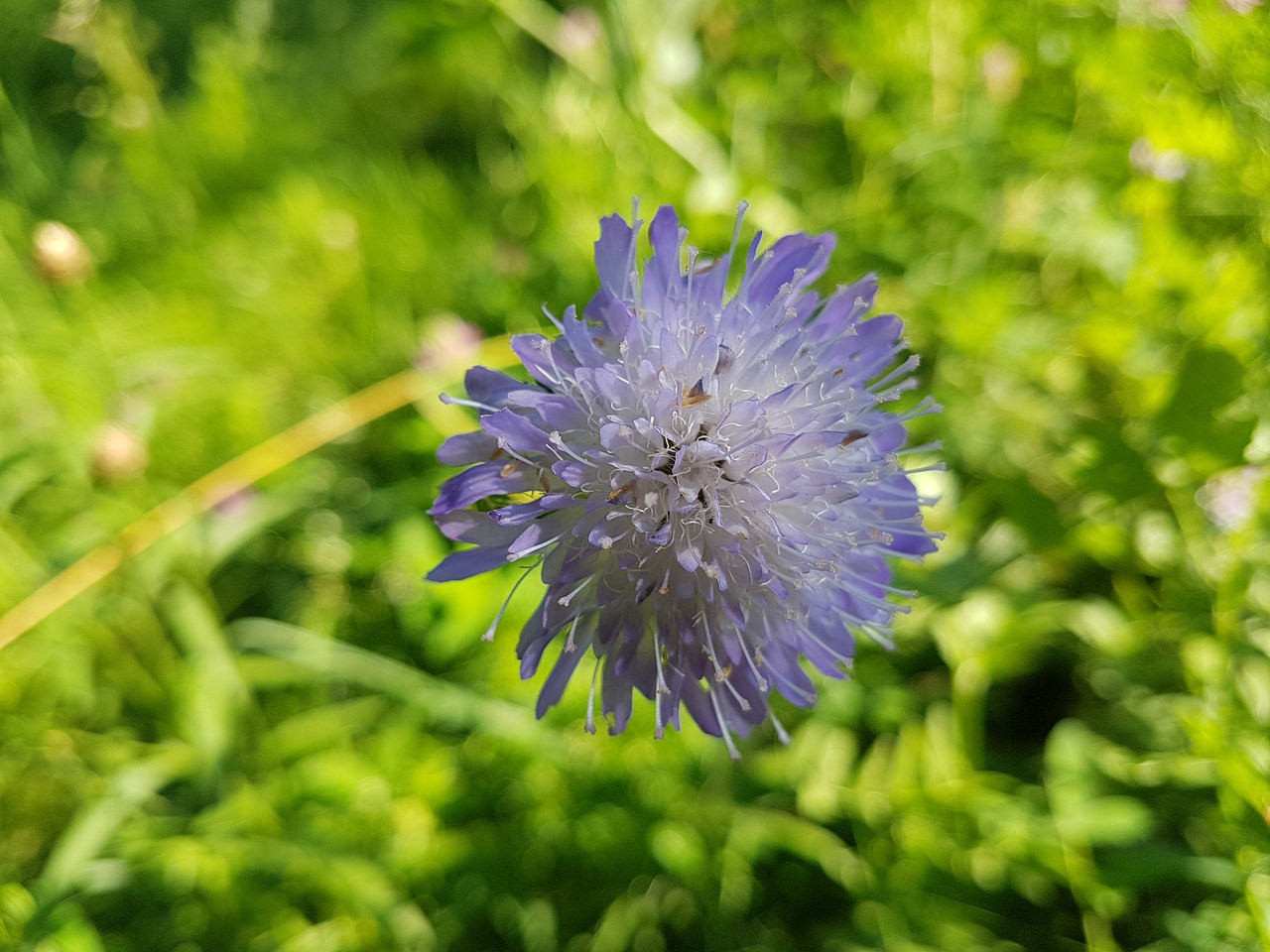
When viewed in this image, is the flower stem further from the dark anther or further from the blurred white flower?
the blurred white flower

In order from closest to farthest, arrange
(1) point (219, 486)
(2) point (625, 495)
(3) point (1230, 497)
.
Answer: (2) point (625, 495)
(3) point (1230, 497)
(1) point (219, 486)

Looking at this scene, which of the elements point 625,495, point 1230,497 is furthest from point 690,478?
point 1230,497

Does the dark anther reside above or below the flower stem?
below

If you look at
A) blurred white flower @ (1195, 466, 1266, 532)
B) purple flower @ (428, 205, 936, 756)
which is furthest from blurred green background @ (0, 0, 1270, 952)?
purple flower @ (428, 205, 936, 756)

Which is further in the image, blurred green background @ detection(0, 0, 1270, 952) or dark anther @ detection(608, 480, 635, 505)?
blurred green background @ detection(0, 0, 1270, 952)

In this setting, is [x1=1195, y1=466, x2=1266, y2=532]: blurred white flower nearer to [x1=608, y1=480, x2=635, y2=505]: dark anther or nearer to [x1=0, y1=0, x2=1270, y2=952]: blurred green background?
[x1=0, y1=0, x2=1270, y2=952]: blurred green background

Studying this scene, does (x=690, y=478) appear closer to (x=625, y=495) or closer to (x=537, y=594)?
(x=625, y=495)
